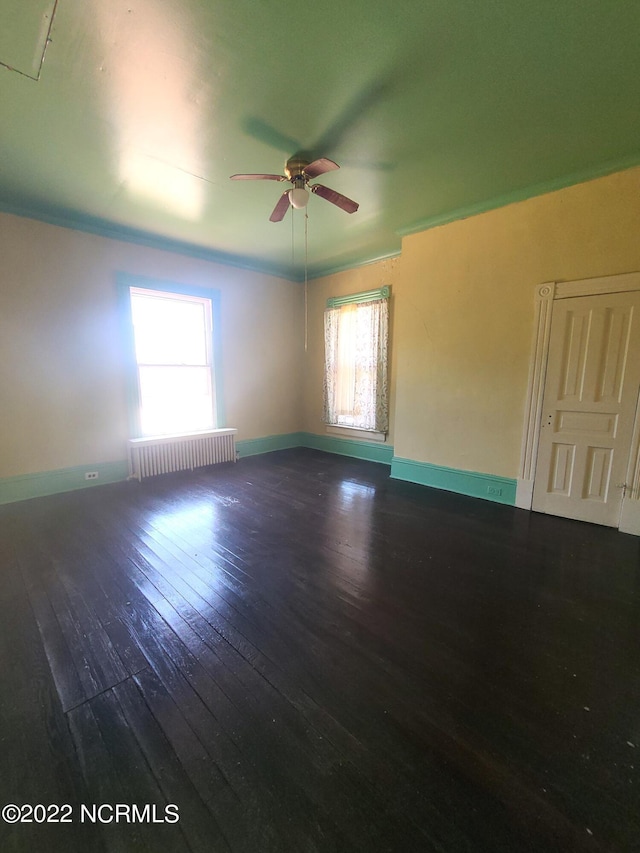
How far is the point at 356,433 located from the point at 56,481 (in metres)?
3.81

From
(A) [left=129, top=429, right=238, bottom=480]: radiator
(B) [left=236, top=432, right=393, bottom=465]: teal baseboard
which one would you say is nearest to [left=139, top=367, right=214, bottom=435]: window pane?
(A) [left=129, top=429, right=238, bottom=480]: radiator

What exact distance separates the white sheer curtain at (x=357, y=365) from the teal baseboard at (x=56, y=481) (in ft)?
10.1

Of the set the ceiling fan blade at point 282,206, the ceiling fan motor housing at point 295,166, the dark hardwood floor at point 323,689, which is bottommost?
the dark hardwood floor at point 323,689

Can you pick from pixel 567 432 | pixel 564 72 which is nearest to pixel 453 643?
pixel 567 432

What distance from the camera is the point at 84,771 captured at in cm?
111

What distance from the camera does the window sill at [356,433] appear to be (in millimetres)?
4898

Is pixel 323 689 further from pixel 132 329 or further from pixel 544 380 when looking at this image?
pixel 132 329

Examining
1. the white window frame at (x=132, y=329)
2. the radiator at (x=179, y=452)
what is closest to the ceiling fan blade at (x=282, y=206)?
the white window frame at (x=132, y=329)

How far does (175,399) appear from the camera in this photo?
4.56m

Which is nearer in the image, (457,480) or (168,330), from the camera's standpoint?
(457,480)

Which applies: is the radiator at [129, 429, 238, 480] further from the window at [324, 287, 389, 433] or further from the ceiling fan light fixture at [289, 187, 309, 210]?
the ceiling fan light fixture at [289, 187, 309, 210]

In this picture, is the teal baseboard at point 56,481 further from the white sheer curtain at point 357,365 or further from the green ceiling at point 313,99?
the white sheer curtain at point 357,365

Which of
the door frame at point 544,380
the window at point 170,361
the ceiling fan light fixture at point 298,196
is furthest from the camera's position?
the window at point 170,361

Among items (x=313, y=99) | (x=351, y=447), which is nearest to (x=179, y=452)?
(x=351, y=447)
